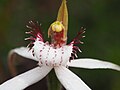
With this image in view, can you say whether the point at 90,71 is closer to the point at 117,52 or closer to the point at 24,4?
the point at 117,52

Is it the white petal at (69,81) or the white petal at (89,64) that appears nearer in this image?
the white petal at (69,81)

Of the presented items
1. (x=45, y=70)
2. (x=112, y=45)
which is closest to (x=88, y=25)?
(x=112, y=45)

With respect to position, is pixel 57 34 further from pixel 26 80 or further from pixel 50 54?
pixel 26 80

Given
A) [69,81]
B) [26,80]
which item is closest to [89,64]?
[69,81]

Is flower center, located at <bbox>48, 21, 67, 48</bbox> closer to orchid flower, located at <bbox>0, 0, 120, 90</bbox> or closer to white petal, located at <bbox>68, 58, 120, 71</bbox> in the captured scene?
orchid flower, located at <bbox>0, 0, 120, 90</bbox>

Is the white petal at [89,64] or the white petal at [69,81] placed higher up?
the white petal at [89,64]

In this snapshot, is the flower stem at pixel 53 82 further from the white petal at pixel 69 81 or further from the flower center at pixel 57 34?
the flower center at pixel 57 34

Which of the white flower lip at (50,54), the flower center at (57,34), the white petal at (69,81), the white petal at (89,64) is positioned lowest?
the white petal at (69,81)

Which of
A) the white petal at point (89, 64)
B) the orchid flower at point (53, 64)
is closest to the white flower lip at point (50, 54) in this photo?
the orchid flower at point (53, 64)
